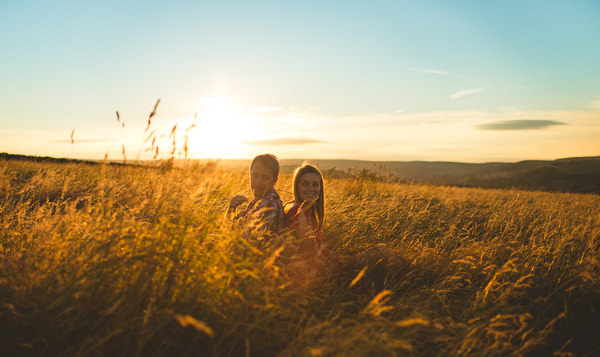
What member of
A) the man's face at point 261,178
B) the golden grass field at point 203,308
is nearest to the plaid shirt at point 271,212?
the man's face at point 261,178

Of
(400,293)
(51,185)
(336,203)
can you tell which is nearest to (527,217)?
(336,203)

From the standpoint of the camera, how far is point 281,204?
326 centimetres

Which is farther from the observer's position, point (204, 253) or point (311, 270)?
point (311, 270)

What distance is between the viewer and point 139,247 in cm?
185

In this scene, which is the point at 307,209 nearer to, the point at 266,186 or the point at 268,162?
the point at 266,186

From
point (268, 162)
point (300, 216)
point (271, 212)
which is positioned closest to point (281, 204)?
point (271, 212)

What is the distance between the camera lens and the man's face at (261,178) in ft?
10.6

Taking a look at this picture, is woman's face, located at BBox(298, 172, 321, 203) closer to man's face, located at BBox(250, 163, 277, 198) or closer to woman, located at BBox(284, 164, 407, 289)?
woman, located at BBox(284, 164, 407, 289)

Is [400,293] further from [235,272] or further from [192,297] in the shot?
[192,297]

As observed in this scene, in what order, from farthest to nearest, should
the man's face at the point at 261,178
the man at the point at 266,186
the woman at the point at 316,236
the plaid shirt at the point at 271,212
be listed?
the man's face at the point at 261,178, the man at the point at 266,186, the plaid shirt at the point at 271,212, the woman at the point at 316,236

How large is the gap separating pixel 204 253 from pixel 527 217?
6015mm

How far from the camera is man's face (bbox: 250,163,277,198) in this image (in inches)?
128

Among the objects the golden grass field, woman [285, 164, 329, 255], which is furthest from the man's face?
the golden grass field

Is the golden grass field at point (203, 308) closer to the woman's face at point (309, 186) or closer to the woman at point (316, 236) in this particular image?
the woman at point (316, 236)
